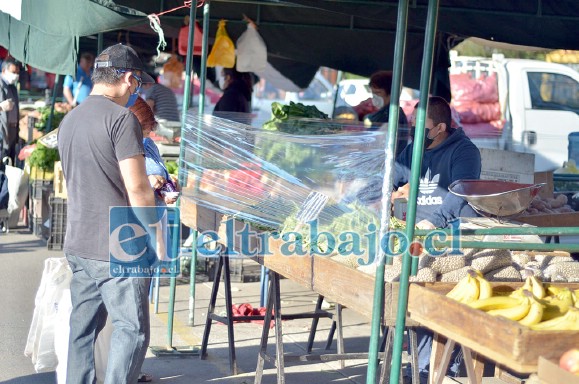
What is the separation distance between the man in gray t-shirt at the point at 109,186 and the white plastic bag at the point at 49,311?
0.73 meters

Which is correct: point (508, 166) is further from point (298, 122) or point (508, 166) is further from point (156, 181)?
point (156, 181)

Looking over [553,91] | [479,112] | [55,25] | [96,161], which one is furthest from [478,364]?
[553,91]

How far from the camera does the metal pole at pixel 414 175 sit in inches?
150

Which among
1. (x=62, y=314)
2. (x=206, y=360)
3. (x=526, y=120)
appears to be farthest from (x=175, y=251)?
(x=526, y=120)

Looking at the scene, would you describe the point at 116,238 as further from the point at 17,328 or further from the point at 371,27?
the point at 371,27

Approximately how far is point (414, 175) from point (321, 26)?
6.39 metres

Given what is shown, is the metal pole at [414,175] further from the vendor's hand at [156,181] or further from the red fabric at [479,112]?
the red fabric at [479,112]

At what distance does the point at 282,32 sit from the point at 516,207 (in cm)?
566

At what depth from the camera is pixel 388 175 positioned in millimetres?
4141

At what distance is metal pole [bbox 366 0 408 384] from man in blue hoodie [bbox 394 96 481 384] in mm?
1328

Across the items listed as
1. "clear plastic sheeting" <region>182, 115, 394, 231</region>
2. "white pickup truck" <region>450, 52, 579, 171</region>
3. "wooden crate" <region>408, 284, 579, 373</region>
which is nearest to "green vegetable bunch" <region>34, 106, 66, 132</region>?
"white pickup truck" <region>450, 52, 579, 171</region>

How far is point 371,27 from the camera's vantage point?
9.84 m

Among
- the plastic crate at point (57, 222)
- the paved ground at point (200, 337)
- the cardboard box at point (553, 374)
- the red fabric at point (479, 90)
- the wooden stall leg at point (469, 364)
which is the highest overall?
the red fabric at point (479, 90)

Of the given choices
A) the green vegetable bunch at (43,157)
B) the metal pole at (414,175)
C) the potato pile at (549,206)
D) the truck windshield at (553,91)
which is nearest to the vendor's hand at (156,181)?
the metal pole at (414,175)
